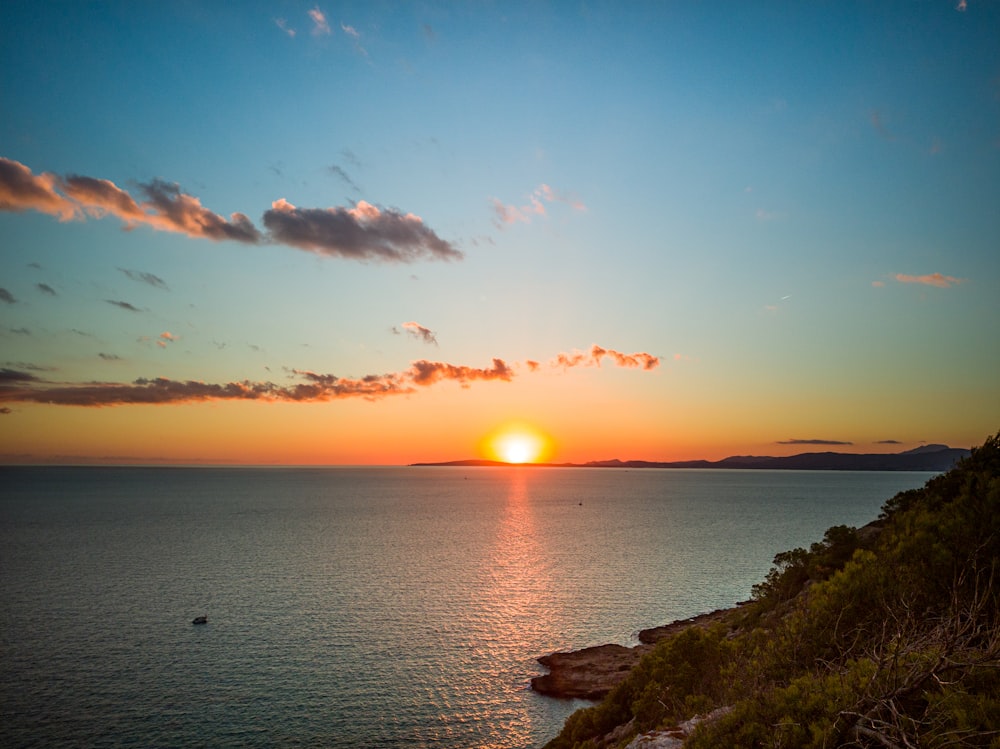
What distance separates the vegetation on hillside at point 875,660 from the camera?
1123 cm

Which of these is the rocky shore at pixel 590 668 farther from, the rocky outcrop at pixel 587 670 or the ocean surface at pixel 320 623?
the ocean surface at pixel 320 623

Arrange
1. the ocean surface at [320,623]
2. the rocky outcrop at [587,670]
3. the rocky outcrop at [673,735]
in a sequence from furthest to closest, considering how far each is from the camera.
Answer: the rocky outcrop at [587,670]
the ocean surface at [320,623]
the rocky outcrop at [673,735]

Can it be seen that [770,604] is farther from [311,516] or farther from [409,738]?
[311,516]

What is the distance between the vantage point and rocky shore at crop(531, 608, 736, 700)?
4569 cm

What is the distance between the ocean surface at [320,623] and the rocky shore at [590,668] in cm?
174

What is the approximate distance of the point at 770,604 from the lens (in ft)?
124

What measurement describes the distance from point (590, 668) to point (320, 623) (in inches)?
1253

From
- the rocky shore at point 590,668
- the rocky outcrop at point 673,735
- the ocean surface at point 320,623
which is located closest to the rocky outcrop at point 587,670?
the rocky shore at point 590,668

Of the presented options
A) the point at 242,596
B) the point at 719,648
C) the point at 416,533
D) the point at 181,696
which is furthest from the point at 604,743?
the point at 416,533

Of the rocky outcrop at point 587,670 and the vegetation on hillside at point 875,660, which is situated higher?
the vegetation on hillside at point 875,660

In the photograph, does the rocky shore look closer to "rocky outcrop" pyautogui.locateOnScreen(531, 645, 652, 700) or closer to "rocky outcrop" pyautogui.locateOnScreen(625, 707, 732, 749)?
"rocky outcrop" pyautogui.locateOnScreen(531, 645, 652, 700)

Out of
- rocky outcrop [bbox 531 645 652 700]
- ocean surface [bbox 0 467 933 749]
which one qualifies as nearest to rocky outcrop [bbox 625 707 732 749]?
ocean surface [bbox 0 467 933 749]

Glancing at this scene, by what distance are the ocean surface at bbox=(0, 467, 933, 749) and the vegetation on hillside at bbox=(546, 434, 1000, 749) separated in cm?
1621

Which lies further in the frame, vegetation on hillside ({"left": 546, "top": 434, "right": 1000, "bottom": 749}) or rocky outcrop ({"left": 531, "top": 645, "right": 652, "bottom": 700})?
rocky outcrop ({"left": 531, "top": 645, "right": 652, "bottom": 700})
